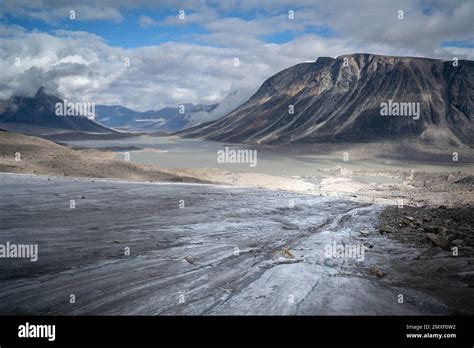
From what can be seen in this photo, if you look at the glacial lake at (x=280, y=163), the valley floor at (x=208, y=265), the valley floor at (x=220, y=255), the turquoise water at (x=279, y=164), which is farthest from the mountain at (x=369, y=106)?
the valley floor at (x=208, y=265)

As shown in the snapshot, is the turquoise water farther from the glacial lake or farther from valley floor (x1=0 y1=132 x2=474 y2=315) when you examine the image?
valley floor (x1=0 y1=132 x2=474 y2=315)

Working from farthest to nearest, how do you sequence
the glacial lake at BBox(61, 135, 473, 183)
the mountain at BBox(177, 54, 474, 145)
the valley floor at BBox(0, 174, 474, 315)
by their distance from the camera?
1. the mountain at BBox(177, 54, 474, 145)
2. the glacial lake at BBox(61, 135, 473, 183)
3. the valley floor at BBox(0, 174, 474, 315)

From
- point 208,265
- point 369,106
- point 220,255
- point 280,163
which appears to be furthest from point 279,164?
point 369,106

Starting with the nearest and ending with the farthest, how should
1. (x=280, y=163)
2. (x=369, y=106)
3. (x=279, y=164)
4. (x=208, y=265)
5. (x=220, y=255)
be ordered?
Answer: 1. (x=208, y=265)
2. (x=220, y=255)
3. (x=279, y=164)
4. (x=280, y=163)
5. (x=369, y=106)

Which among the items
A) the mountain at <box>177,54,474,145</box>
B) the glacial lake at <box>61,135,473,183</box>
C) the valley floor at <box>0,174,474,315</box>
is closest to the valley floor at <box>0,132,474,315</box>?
the valley floor at <box>0,174,474,315</box>

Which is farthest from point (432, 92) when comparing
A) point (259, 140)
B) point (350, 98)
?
point (259, 140)

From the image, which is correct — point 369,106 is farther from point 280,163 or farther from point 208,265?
point 208,265

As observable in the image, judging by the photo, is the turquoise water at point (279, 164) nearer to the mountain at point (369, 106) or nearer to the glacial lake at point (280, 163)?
the glacial lake at point (280, 163)
